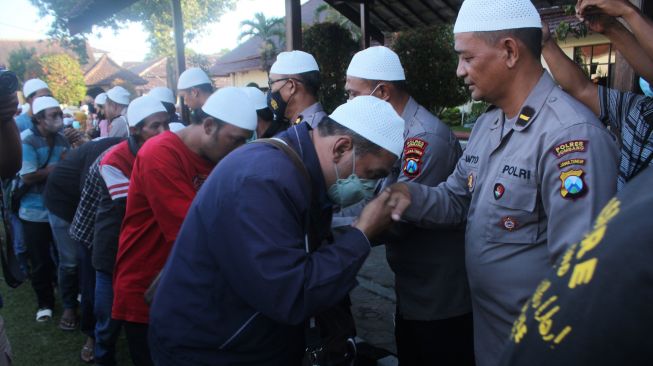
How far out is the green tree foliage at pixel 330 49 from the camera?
853 centimetres

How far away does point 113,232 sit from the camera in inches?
131

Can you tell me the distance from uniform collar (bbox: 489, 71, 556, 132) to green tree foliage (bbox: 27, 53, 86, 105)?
1515 inches

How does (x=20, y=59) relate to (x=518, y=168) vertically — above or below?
above

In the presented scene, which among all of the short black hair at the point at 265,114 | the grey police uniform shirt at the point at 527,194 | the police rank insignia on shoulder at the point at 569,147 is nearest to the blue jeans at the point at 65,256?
the short black hair at the point at 265,114

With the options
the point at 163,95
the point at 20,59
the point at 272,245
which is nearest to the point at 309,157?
the point at 272,245

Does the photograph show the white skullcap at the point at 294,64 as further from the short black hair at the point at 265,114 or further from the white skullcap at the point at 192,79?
the white skullcap at the point at 192,79

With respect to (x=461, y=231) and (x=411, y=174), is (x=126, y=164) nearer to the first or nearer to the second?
(x=411, y=174)

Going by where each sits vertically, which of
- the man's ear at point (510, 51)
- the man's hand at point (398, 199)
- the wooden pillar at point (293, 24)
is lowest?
the man's hand at point (398, 199)

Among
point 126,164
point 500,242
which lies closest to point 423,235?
point 500,242

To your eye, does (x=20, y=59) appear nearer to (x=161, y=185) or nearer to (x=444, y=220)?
(x=161, y=185)

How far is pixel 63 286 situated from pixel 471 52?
4453 mm

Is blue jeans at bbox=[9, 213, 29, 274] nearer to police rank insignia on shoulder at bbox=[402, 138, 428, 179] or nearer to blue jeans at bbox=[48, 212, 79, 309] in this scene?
blue jeans at bbox=[48, 212, 79, 309]

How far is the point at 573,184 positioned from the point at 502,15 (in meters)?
0.64

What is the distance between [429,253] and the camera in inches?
92.8
